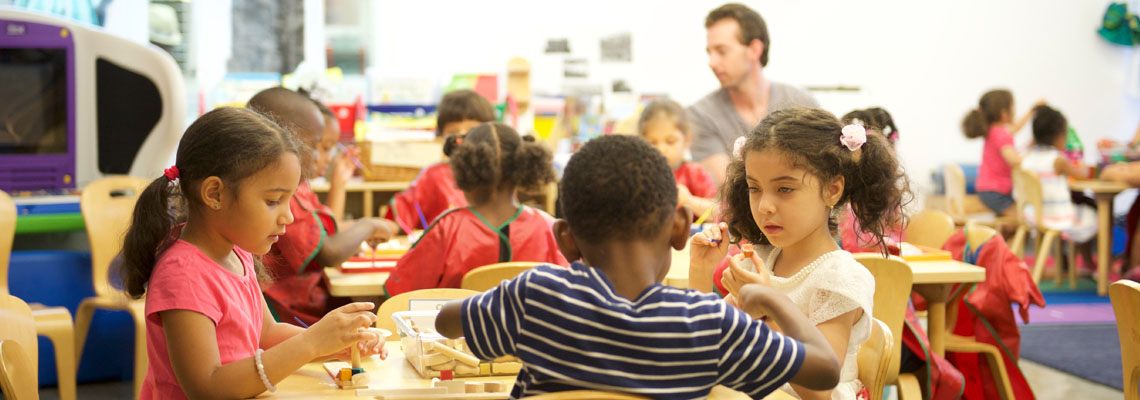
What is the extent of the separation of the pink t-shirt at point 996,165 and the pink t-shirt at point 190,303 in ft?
18.8

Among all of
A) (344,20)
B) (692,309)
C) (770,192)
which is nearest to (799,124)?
(770,192)

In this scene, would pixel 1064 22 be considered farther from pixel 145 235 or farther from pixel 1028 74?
pixel 145 235

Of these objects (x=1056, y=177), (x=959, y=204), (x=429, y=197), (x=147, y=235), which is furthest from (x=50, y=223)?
(x=1056, y=177)

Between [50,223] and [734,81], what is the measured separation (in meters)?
2.42

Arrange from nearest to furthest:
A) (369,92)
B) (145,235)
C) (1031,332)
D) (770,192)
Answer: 1. (145,235)
2. (770,192)
3. (1031,332)
4. (369,92)

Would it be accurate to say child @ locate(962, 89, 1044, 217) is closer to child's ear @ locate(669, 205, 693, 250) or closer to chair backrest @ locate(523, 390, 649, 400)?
child's ear @ locate(669, 205, 693, 250)

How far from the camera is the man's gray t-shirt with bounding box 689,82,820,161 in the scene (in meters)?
3.50

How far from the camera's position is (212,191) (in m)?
1.44

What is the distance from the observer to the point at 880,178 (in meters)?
1.66

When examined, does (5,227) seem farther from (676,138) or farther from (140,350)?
(676,138)

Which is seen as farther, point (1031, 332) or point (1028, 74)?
point (1028, 74)

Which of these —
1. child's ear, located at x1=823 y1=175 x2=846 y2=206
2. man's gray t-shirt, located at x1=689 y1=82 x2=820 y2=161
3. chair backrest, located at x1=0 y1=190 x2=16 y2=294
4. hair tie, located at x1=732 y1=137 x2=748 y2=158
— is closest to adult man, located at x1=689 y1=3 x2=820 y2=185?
man's gray t-shirt, located at x1=689 y1=82 x2=820 y2=161

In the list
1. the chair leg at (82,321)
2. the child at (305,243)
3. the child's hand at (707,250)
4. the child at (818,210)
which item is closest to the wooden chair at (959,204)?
the child at (305,243)

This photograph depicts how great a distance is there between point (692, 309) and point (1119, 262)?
6539mm
